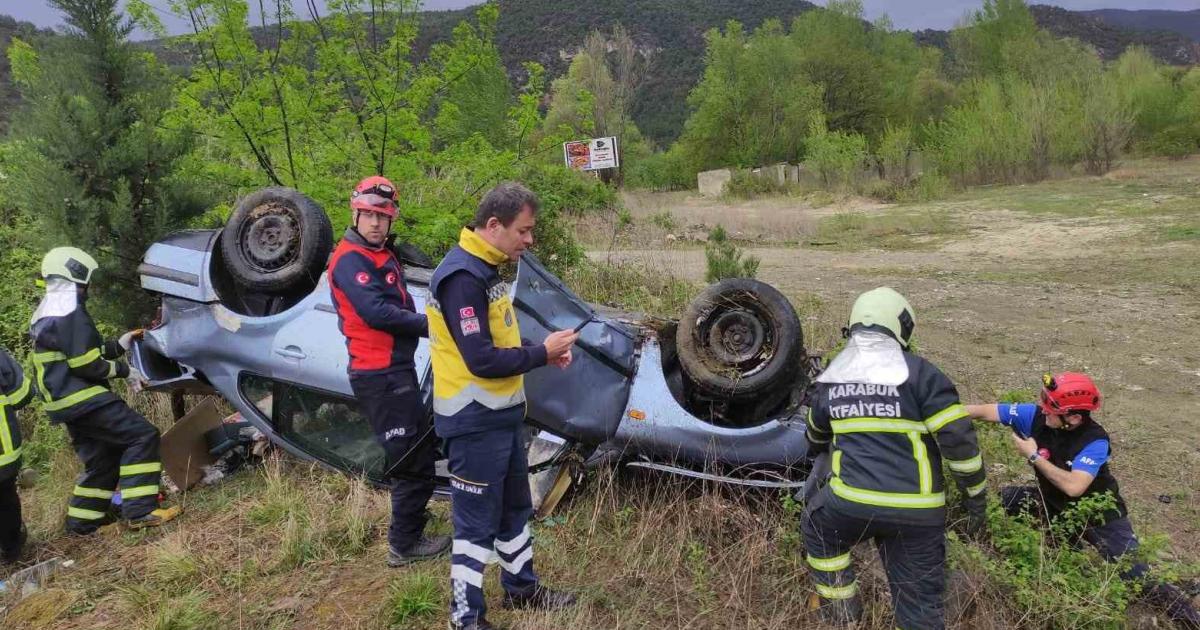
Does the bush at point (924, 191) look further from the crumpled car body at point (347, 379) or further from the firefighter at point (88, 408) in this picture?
the firefighter at point (88, 408)

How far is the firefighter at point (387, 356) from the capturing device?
3131 millimetres

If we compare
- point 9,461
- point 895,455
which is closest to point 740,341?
point 895,455

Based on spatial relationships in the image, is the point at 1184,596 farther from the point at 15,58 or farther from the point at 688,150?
the point at 688,150

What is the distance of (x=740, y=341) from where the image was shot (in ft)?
12.2

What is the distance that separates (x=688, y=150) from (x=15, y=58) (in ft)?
114

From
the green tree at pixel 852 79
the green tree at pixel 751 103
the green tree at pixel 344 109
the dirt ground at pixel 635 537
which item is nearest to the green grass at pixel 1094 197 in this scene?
the dirt ground at pixel 635 537

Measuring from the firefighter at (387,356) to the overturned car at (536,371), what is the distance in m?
0.18

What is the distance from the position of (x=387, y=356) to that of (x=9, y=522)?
7.11ft

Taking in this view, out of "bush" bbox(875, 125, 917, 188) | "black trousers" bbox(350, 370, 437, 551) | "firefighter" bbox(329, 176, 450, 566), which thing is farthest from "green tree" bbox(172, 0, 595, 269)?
"bush" bbox(875, 125, 917, 188)

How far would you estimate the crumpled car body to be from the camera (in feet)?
11.0

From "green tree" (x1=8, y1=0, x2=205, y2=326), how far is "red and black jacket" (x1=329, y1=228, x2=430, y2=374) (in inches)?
112

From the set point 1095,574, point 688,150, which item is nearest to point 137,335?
point 1095,574

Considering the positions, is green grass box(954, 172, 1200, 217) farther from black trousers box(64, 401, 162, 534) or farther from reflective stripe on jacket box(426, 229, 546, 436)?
black trousers box(64, 401, 162, 534)

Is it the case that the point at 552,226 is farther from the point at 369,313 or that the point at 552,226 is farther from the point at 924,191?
the point at 924,191
